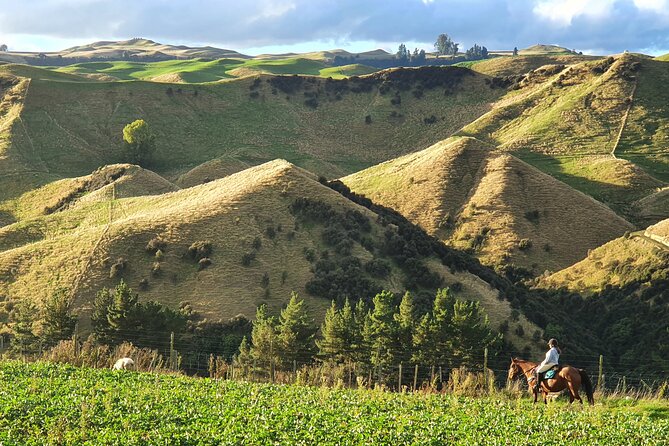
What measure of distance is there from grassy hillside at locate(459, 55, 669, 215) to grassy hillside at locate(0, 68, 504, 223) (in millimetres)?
15563

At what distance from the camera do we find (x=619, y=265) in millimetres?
70375

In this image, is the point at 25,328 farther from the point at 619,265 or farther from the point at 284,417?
the point at 619,265

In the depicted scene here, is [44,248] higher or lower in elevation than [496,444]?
lower

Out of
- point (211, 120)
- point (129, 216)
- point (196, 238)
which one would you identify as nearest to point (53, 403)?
point (196, 238)

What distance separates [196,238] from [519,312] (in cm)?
2945

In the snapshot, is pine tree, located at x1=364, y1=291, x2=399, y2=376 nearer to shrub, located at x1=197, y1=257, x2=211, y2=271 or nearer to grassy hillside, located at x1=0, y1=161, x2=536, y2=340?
grassy hillside, located at x1=0, y1=161, x2=536, y2=340

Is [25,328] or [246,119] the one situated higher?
[246,119]

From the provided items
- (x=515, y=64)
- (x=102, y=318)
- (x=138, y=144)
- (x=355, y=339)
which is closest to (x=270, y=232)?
(x=102, y=318)

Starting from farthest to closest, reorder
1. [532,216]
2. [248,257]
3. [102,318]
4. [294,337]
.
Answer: [532,216] → [248,257] → [102,318] → [294,337]

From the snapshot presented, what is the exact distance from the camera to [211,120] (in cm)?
15975

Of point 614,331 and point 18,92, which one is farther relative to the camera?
point 18,92

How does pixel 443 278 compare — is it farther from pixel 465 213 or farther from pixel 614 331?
pixel 465 213

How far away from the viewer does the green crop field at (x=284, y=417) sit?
18.9 metres

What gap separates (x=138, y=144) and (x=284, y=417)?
124 m
